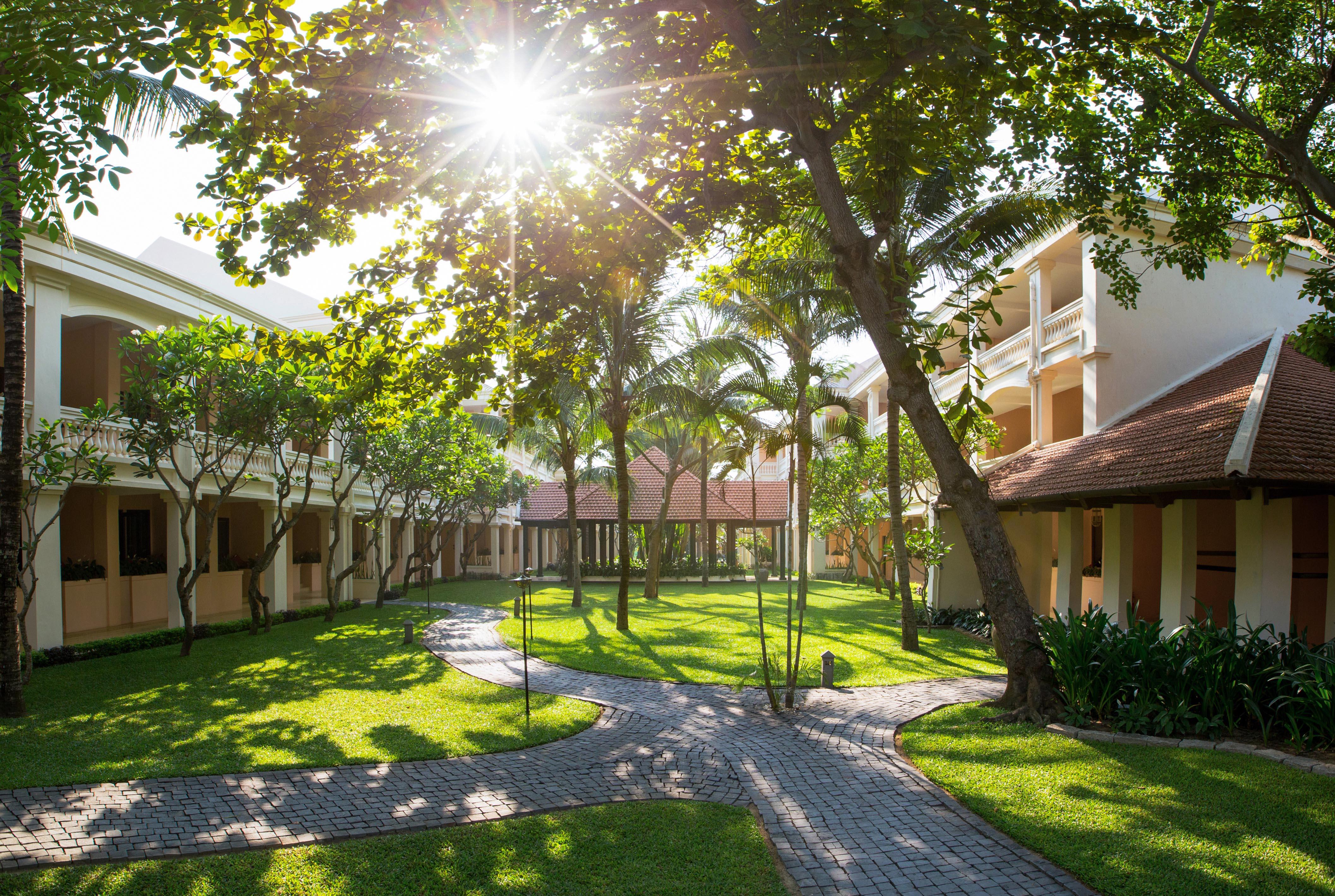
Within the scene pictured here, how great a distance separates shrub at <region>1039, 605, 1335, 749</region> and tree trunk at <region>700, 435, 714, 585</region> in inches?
725

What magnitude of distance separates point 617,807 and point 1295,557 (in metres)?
11.2

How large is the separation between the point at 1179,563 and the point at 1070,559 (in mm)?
3326

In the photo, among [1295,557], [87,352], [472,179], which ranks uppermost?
[472,179]

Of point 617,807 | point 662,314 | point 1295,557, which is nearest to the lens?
point 617,807

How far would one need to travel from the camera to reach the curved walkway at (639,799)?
4.99m

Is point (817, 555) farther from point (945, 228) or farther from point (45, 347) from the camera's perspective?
point (45, 347)

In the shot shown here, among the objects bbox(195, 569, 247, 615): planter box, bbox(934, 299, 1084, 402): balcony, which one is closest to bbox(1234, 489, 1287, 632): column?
bbox(934, 299, 1084, 402): balcony

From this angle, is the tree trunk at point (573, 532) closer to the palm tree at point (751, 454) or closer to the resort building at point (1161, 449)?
the palm tree at point (751, 454)

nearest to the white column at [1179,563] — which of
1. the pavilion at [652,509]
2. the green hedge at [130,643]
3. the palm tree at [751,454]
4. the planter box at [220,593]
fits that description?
the palm tree at [751,454]

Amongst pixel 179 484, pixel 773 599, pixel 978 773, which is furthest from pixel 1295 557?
pixel 179 484

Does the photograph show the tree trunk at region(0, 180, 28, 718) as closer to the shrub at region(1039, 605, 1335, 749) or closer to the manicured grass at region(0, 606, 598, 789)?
the manicured grass at region(0, 606, 598, 789)

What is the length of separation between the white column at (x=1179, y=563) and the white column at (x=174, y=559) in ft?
54.7

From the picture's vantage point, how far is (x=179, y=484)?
15961 millimetres

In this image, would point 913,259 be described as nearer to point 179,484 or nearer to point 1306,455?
point 1306,455
